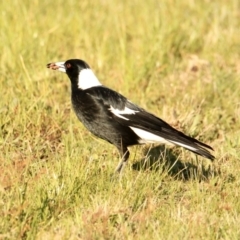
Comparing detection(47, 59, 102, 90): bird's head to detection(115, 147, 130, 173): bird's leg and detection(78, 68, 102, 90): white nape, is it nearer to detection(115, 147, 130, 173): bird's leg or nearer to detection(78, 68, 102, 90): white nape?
detection(78, 68, 102, 90): white nape

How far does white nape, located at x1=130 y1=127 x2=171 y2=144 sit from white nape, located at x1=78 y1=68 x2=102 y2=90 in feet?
1.93

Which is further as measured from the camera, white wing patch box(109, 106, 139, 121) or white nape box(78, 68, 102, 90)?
white nape box(78, 68, 102, 90)

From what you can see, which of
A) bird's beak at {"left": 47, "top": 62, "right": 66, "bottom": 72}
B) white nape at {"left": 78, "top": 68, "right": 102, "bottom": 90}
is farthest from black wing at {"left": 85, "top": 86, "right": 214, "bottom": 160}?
bird's beak at {"left": 47, "top": 62, "right": 66, "bottom": 72}

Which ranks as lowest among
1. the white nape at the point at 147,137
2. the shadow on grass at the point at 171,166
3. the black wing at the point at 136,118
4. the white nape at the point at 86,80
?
the shadow on grass at the point at 171,166

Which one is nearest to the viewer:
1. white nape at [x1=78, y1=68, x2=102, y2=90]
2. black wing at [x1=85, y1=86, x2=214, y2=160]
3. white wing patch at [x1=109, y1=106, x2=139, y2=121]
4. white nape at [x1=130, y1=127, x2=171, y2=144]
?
black wing at [x1=85, y1=86, x2=214, y2=160]

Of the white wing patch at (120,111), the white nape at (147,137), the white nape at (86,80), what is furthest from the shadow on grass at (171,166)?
the white nape at (86,80)

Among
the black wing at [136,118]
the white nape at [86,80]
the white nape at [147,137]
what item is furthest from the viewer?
the white nape at [86,80]

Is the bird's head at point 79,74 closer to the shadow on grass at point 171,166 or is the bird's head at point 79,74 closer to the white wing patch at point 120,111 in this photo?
the white wing patch at point 120,111

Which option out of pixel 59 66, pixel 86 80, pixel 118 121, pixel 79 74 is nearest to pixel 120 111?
pixel 118 121

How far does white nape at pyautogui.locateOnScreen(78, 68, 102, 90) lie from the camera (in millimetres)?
5918

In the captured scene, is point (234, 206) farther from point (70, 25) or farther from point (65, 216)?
point (70, 25)

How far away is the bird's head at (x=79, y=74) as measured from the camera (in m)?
5.95

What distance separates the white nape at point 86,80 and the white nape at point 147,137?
0.59 meters

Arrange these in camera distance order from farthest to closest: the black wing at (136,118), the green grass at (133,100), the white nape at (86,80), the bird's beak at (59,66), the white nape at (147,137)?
the bird's beak at (59,66), the white nape at (86,80), the white nape at (147,137), the black wing at (136,118), the green grass at (133,100)
